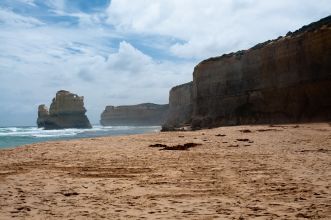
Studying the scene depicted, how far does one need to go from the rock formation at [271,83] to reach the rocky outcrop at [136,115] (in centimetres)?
7515

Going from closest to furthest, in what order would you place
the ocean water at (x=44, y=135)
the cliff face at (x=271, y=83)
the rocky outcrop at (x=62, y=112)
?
1. the cliff face at (x=271, y=83)
2. the ocean water at (x=44, y=135)
3. the rocky outcrop at (x=62, y=112)

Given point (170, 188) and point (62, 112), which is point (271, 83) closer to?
point (170, 188)

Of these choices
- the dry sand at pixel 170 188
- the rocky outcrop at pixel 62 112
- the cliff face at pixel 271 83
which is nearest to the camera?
the dry sand at pixel 170 188

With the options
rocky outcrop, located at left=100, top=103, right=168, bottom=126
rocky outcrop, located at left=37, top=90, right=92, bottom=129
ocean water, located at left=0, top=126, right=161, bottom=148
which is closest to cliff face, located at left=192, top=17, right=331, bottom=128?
ocean water, located at left=0, top=126, right=161, bottom=148

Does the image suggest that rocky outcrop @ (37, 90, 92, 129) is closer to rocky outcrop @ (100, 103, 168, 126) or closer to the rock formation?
rocky outcrop @ (100, 103, 168, 126)

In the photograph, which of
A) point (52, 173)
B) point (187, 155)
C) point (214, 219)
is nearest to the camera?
point (214, 219)

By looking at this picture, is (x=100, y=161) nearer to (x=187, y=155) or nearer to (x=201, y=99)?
(x=187, y=155)

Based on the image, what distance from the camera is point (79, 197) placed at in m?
4.95

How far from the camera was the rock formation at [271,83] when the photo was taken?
24.7 meters

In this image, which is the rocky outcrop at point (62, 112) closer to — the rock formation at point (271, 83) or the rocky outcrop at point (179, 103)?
the rocky outcrop at point (179, 103)

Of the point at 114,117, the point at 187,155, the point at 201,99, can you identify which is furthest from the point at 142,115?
the point at 187,155

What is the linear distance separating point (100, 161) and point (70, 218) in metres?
4.98

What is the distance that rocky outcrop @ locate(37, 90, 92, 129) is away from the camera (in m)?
87.3

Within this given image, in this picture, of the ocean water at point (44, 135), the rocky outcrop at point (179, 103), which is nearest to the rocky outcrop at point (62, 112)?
the ocean water at point (44, 135)
